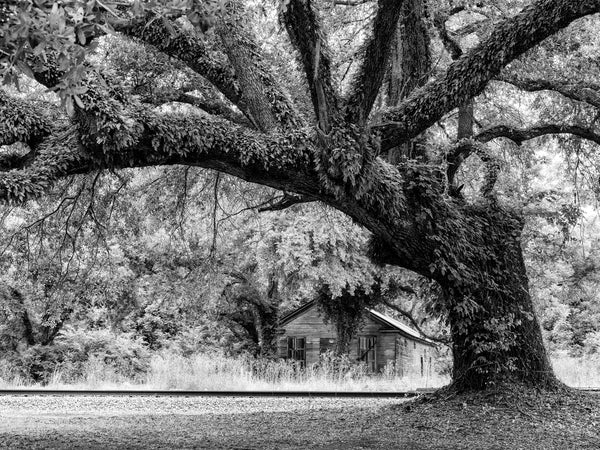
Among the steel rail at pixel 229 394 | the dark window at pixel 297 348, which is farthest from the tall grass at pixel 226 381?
the dark window at pixel 297 348

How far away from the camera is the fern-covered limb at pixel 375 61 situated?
29.0 ft

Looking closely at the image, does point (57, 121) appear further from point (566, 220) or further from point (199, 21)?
point (566, 220)

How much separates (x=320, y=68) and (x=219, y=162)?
2139 mm

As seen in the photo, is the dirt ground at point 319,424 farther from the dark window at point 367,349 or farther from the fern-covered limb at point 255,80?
the dark window at point 367,349

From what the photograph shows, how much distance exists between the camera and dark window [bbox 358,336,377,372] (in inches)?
1332

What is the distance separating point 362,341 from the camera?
3453cm

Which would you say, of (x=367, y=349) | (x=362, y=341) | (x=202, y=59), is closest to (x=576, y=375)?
(x=367, y=349)

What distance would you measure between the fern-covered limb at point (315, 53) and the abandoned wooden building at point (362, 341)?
2416 centimetres

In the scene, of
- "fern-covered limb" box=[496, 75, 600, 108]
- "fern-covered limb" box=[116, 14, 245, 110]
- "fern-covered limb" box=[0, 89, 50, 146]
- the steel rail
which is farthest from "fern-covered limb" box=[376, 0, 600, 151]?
the steel rail

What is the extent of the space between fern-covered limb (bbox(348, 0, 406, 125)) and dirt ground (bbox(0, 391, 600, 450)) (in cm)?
439

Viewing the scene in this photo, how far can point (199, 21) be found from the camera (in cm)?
441

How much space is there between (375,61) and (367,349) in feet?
86.8

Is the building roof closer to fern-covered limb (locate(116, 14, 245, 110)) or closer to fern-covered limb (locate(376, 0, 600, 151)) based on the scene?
fern-covered limb (locate(116, 14, 245, 110))

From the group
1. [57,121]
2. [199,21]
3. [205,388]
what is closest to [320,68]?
[57,121]
